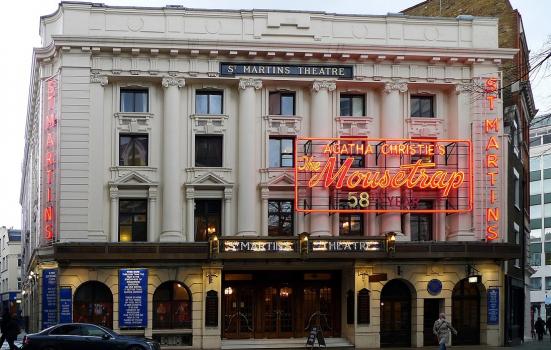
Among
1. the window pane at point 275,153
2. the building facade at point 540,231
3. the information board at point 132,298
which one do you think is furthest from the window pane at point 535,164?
the information board at point 132,298

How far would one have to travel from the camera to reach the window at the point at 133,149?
132ft

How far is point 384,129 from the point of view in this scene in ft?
135

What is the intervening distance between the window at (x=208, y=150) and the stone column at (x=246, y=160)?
0.98 metres

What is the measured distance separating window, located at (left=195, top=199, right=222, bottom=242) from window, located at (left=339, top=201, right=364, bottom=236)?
569 cm

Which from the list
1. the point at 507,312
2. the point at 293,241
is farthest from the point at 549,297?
the point at 293,241

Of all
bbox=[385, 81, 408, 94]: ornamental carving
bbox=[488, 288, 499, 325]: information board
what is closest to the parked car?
bbox=[488, 288, 499, 325]: information board

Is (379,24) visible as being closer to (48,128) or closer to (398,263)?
(398,263)

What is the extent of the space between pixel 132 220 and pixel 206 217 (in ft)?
11.0

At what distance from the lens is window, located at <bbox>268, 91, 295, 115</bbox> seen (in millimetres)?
41375

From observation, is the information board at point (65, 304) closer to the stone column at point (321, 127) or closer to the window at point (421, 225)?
the stone column at point (321, 127)

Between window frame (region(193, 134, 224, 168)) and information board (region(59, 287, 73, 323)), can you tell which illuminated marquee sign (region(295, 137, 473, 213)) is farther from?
information board (region(59, 287, 73, 323))

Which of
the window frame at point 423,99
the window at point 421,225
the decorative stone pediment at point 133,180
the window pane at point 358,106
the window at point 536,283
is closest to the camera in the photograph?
the decorative stone pediment at point 133,180

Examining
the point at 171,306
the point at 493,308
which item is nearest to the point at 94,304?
the point at 171,306

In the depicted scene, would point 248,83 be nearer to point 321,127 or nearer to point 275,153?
point 275,153
